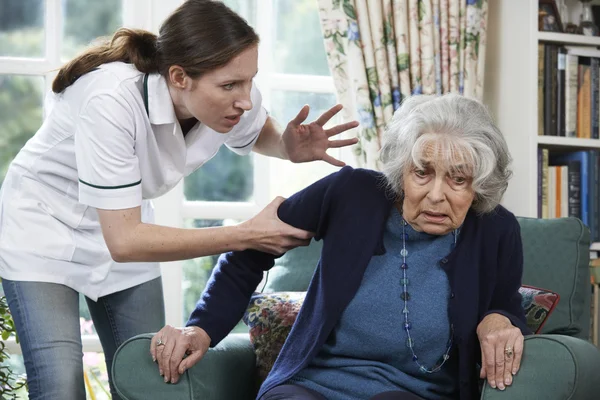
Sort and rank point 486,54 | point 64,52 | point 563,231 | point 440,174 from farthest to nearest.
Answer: point 486,54 < point 64,52 < point 563,231 < point 440,174

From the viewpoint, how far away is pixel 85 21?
2.93m

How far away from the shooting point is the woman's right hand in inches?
68.4

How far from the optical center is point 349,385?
67.7 inches

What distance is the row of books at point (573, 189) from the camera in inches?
117

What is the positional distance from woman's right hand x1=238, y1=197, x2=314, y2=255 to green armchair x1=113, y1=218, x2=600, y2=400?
29 centimetres

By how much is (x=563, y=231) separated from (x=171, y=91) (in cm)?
124

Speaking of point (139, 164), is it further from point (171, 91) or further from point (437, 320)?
point (437, 320)

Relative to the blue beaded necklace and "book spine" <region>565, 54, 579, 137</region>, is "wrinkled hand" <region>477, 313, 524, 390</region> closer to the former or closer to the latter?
the blue beaded necklace

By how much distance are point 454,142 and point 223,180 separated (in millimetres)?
1513

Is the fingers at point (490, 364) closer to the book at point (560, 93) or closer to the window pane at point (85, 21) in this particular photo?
the book at point (560, 93)

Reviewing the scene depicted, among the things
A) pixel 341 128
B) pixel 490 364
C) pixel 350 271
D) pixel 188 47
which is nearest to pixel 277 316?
pixel 350 271

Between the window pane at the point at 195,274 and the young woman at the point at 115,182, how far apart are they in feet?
3.24

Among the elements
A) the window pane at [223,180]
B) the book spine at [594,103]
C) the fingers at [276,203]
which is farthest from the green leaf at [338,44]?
the fingers at [276,203]

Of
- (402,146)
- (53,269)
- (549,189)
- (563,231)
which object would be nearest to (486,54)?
(549,189)
